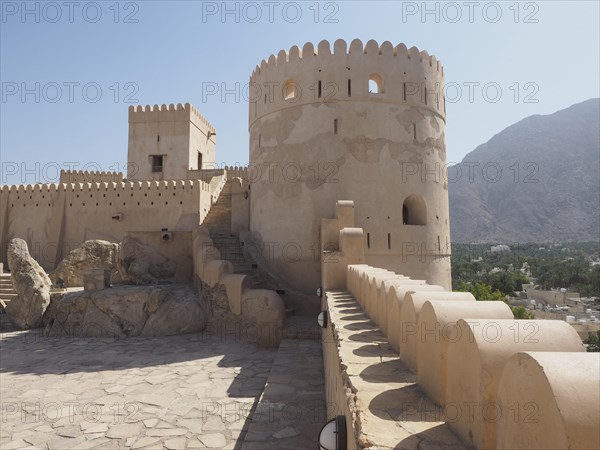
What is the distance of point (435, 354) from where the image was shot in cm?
219

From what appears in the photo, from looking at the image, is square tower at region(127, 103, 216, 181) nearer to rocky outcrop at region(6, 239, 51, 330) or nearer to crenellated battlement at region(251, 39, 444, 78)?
rocky outcrop at region(6, 239, 51, 330)

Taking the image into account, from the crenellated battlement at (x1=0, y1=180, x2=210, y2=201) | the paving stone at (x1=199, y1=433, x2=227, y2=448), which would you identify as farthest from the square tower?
the paving stone at (x1=199, y1=433, x2=227, y2=448)

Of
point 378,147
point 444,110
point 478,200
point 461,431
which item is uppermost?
point 478,200

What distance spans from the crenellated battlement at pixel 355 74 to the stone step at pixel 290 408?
710 centimetres

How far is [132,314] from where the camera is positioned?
36.2ft

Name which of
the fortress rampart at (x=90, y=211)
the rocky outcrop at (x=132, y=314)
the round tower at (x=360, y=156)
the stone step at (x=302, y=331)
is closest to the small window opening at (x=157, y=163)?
the fortress rampart at (x=90, y=211)

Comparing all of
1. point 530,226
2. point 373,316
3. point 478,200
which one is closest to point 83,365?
point 373,316

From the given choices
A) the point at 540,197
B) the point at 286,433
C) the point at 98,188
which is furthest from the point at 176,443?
the point at 540,197

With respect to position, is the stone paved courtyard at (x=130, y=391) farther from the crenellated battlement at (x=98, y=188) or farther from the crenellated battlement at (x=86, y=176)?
the crenellated battlement at (x=86, y=176)

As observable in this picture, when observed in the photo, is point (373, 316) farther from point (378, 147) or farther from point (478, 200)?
point (478, 200)

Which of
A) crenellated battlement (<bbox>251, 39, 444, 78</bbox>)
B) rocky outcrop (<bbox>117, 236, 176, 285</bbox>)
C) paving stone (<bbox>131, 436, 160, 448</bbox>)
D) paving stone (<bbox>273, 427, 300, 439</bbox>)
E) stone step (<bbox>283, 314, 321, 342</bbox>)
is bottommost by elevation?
paving stone (<bbox>131, 436, 160, 448</bbox>)

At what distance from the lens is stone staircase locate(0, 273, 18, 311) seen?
1334cm

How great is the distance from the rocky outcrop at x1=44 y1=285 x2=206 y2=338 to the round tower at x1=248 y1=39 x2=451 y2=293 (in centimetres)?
270

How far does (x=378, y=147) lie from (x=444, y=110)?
9.59 feet
